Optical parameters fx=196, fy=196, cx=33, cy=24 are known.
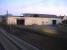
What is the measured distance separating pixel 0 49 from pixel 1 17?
225 ft

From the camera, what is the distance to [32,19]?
66.4 metres

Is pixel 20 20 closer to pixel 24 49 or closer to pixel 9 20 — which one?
pixel 9 20

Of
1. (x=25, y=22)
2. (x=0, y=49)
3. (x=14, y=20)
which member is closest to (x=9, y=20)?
(x=14, y=20)

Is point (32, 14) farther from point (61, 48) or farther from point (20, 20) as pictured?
point (61, 48)

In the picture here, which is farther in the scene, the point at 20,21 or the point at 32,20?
the point at 20,21

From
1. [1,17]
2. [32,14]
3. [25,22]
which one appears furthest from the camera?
[1,17]

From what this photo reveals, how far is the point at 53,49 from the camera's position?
13516 mm

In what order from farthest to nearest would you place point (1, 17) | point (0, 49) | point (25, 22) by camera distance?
point (1, 17)
point (25, 22)
point (0, 49)

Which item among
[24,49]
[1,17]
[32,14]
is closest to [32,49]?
[24,49]

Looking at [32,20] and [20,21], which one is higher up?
[32,20]

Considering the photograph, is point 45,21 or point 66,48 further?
point 45,21

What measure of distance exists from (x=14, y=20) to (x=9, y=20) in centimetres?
232

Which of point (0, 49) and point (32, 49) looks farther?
point (0, 49)

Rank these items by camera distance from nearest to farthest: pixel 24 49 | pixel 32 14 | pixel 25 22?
1. pixel 24 49
2. pixel 25 22
3. pixel 32 14
